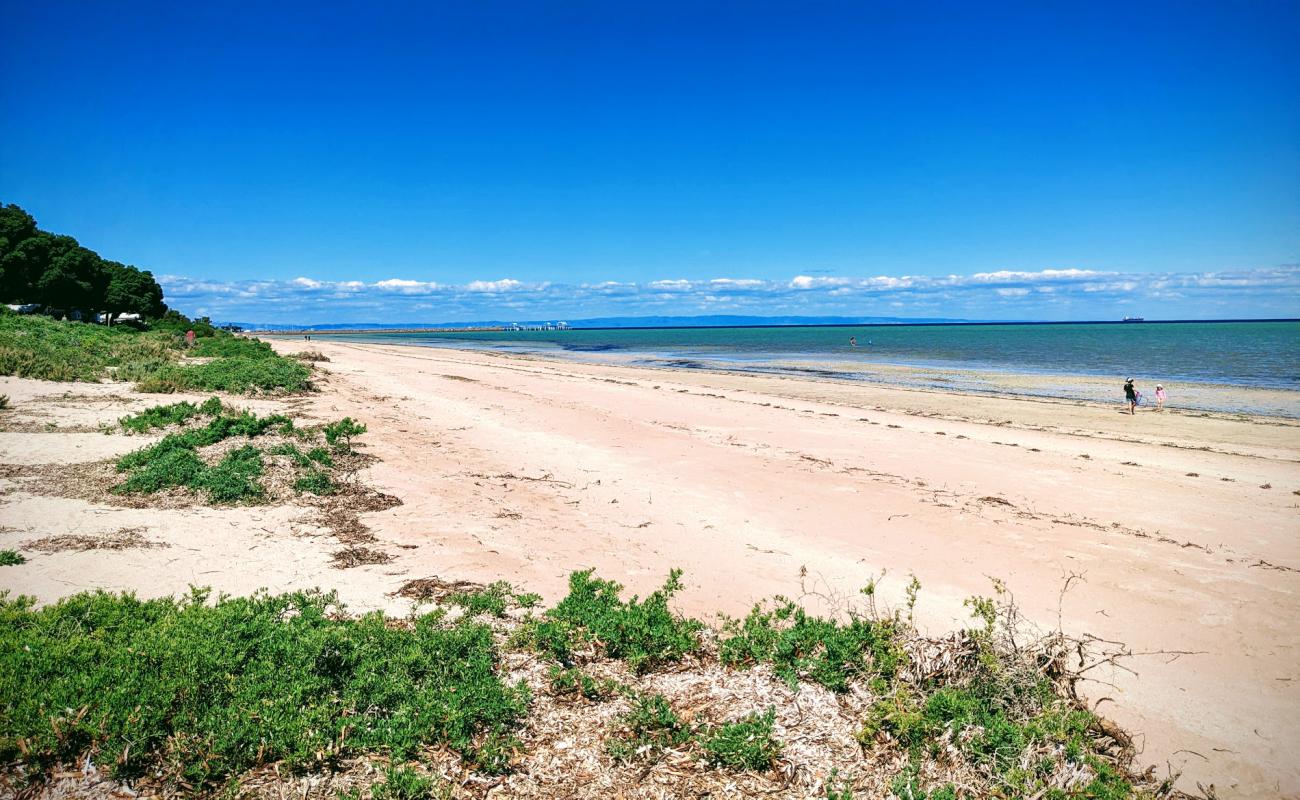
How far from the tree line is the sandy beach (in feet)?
106

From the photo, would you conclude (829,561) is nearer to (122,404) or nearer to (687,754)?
(687,754)

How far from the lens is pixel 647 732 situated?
441cm

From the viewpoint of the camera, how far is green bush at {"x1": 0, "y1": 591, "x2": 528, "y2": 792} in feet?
12.3

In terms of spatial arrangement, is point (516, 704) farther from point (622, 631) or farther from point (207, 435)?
point (207, 435)

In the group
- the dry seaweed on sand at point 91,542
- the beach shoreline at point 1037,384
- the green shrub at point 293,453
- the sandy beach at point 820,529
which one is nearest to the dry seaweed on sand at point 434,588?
the sandy beach at point 820,529

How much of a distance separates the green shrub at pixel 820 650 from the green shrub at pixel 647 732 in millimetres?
994

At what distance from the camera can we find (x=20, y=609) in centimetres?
532

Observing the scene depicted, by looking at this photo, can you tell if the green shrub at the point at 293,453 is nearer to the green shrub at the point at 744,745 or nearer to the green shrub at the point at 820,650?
the green shrub at the point at 820,650

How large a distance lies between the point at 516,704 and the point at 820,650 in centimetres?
253

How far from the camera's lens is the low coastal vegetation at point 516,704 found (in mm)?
3842

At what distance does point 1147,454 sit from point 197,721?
804 inches

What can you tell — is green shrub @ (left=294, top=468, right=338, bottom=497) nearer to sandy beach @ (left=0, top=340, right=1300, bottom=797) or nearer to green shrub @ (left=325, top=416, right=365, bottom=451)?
sandy beach @ (left=0, top=340, right=1300, bottom=797)

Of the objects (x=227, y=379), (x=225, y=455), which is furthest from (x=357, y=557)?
(x=227, y=379)

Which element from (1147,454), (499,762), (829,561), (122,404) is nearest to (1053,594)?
(829,561)
